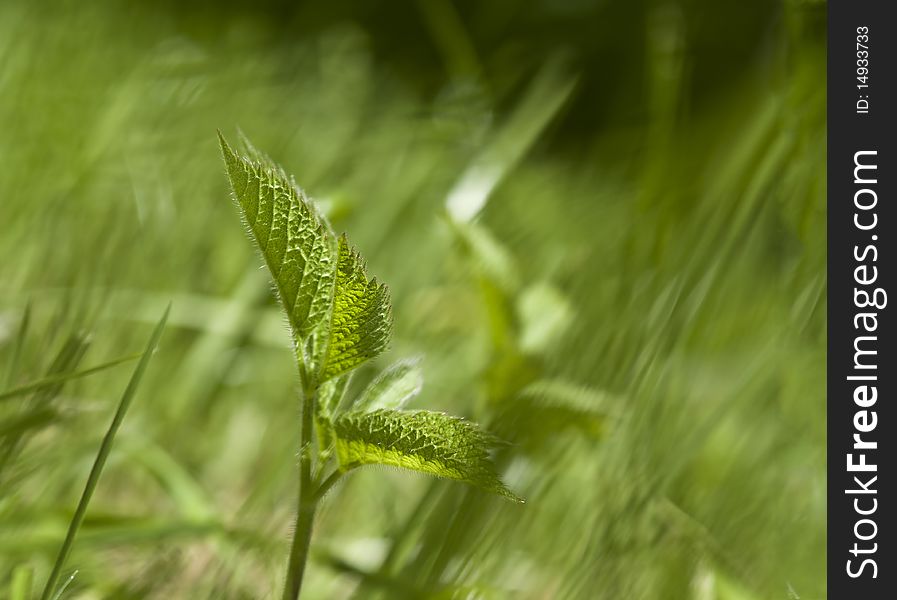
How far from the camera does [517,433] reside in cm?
53

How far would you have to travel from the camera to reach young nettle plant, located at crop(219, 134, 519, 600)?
1.11 feet

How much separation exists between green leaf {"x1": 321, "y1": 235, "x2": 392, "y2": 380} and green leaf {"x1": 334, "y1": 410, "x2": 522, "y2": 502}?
2cm

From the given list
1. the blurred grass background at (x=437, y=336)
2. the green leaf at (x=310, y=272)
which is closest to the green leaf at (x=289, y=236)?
the green leaf at (x=310, y=272)

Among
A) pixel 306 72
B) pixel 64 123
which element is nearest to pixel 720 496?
pixel 64 123

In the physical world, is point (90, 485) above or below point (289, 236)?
below

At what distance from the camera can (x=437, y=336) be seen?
2.83 feet

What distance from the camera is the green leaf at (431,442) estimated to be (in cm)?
33

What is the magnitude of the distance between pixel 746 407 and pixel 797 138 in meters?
0.19

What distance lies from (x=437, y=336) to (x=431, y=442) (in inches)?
20.7
